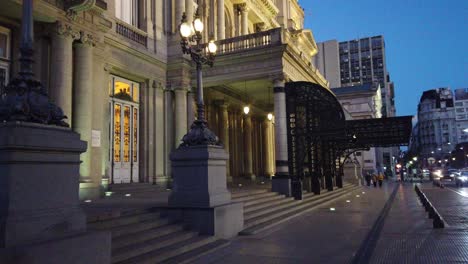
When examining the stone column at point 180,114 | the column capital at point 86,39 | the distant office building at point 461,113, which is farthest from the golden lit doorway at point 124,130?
the distant office building at point 461,113

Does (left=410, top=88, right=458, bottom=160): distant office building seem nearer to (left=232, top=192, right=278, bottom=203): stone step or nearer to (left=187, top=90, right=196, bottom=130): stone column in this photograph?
(left=187, top=90, right=196, bottom=130): stone column

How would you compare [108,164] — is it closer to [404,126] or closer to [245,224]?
[245,224]

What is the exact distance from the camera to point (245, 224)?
37.0ft

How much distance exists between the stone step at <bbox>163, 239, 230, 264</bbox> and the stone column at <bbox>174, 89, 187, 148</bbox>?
37.8ft

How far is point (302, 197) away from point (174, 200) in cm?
1064

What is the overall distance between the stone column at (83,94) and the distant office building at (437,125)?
142 m

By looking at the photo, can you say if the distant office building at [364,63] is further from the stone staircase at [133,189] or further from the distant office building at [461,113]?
the stone staircase at [133,189]

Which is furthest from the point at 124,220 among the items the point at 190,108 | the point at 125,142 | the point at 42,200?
the point at 190,108

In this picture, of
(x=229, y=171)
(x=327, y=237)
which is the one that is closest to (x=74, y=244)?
(x=327, y=237)

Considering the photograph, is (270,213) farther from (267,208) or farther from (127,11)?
(127,11)

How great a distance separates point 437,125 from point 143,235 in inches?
6111

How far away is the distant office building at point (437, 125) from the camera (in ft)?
462

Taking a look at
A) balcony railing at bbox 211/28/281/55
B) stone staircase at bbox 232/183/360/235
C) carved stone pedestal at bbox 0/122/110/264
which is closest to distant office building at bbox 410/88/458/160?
balcony railing at bbox 211/28/281/55

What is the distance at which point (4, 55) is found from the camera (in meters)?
12.7
